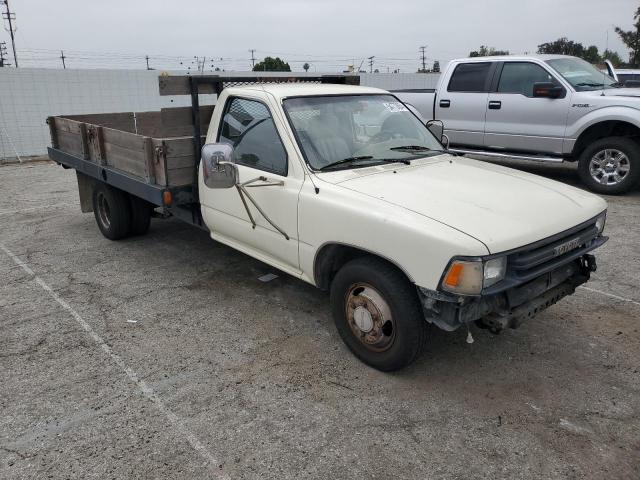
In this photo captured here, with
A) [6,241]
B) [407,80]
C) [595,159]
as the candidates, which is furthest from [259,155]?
[407,80]

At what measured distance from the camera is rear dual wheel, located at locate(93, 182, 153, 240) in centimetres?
621

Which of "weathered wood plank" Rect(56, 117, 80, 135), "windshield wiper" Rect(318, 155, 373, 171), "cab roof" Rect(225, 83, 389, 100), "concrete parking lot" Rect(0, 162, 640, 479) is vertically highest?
"cab roof" Rect(225, 83, 389, 100)

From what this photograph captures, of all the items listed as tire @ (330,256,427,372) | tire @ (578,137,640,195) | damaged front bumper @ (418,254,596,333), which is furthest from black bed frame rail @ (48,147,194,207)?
tire @ (578,137,640,195)

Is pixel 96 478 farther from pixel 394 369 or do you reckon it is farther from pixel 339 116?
pixel 339 116

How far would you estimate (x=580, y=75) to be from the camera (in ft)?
28.2

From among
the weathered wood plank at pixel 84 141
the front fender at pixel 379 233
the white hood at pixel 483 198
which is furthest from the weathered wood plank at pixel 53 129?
the white hood at pixel 483 198

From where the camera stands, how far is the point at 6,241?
21.7ft

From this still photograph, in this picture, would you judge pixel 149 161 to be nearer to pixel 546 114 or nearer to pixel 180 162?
pixel 180 162

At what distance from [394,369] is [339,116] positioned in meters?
2.05

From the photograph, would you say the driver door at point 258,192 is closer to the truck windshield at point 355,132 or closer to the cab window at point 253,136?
the cab window at point 253,136

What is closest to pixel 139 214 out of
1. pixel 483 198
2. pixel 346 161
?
pixel 346 161

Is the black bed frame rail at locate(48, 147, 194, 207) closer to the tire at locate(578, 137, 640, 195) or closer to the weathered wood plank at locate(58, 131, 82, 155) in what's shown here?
the weathered wood plank at locate(58, 131, 82, 155)

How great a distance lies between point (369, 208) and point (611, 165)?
641 cm

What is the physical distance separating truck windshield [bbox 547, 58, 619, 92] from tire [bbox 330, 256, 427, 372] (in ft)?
21.6
